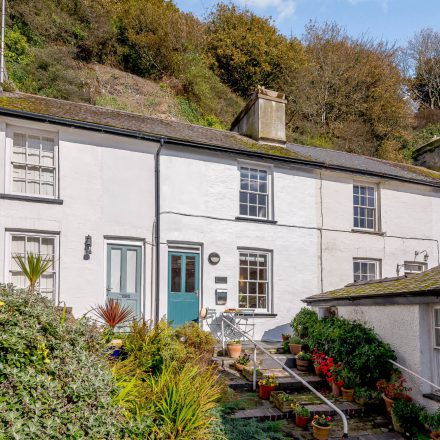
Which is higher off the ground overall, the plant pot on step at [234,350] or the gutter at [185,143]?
the gutter at [185,143]

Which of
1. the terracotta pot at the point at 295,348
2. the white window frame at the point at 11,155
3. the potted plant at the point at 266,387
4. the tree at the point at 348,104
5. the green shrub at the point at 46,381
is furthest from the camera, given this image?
the tree at the point at 348,104

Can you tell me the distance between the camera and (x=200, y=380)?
6.11 m

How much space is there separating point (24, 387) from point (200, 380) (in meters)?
2.75

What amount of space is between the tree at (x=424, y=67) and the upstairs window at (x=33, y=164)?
3400 centimetres

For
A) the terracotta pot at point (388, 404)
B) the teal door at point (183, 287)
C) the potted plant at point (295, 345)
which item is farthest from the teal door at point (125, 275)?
the terracotta pot at point (388, 404)

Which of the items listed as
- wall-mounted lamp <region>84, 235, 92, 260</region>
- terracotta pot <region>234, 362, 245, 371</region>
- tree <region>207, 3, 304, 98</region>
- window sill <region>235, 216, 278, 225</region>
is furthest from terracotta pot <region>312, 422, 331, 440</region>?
tree <region>207, 3, 304, 98</region>

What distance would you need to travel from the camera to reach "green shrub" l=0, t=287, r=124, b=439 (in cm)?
374

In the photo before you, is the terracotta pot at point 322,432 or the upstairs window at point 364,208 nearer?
the terracotta pot at point 322,432

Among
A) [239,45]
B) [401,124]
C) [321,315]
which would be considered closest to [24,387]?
[321,315]

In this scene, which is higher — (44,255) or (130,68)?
(130,68)

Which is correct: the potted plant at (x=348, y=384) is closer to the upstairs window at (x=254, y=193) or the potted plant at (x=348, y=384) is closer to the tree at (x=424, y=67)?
the upstairs window at (x=254, y=193)

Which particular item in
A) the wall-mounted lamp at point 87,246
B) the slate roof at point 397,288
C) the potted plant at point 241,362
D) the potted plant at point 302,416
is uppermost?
the wall-mounted lamp at point 87,246

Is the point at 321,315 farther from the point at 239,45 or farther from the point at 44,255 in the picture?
the point at 239,45

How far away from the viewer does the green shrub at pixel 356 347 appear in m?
8.42
